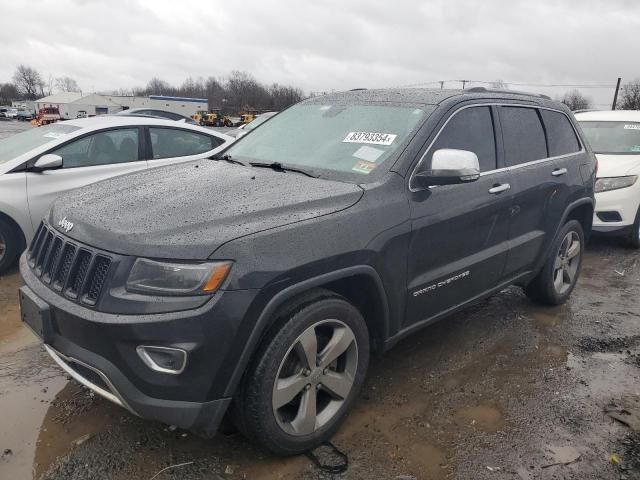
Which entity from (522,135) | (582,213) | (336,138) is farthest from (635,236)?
(336,138)

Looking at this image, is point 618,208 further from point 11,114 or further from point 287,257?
point 11,114

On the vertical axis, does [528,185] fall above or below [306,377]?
above

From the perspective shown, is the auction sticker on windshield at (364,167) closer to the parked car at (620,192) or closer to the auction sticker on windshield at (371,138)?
the auction sticker on windshield at (371,138)

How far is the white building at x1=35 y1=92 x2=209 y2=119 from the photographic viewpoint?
6962cm

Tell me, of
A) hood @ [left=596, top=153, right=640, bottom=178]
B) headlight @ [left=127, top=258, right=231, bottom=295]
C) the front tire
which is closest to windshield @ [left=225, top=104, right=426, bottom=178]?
the front tire

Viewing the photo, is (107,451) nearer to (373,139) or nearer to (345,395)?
(345,395)

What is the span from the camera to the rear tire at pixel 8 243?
16.4 feet

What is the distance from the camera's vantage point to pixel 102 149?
18.5 feet

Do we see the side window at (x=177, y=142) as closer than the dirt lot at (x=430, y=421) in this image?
→ No

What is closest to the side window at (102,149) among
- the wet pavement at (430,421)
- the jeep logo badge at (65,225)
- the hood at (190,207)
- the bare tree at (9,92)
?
the wet pavement at (430,421)

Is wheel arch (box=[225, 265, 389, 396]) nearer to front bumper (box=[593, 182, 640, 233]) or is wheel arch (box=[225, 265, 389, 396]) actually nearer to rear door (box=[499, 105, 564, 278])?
rear door (box=[499, 105, 564, 278])

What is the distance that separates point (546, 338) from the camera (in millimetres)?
4223

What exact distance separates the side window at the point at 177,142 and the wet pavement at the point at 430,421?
2440 millimetres

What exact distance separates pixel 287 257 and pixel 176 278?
0.49 m
